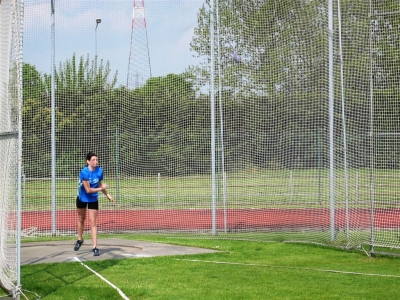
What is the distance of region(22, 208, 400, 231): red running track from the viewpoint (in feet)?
48.9

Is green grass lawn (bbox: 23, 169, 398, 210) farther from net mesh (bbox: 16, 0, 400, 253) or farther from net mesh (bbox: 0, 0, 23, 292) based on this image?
net mesh (bbox: 0, 0, 23, 292)

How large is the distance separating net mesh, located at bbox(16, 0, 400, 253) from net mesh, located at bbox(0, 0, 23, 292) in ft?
19.3

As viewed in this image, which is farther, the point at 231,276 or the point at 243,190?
the point at 243,190

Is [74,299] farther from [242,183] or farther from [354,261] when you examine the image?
[242,183]

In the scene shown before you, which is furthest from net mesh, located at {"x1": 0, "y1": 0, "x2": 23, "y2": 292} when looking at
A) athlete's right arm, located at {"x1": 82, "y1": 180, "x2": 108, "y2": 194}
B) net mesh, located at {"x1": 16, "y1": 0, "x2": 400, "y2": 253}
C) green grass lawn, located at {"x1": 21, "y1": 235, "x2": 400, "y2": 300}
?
net mesh, located at {"x1": 16, "y1": 0, "x2": 400, "y2": 253}

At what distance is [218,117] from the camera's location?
15.8m

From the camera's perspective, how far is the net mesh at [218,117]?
13859 millimetres

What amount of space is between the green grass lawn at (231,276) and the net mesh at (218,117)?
2.33 m

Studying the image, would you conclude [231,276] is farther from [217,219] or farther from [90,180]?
[217,219]

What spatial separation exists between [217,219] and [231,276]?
25.4 feet

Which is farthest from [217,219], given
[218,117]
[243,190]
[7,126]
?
[7,126]

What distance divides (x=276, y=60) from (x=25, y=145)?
21.9 ft

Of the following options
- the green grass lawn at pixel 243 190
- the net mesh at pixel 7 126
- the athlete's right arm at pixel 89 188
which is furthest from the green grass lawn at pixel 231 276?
the green grass lawn at pixel 243 190

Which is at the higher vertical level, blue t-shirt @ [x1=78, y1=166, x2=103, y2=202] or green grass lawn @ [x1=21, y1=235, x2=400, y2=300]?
blue t-shirt @ [x1=78, y1=166, x2=103, y2=202]
